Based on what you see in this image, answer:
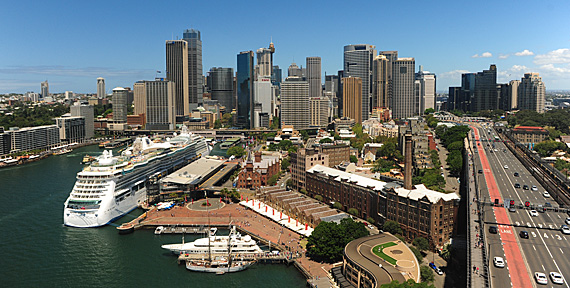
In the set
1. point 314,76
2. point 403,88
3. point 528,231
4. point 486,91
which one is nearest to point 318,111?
point 403,88

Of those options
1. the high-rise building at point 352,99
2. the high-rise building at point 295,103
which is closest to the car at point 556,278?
the high-rise building at point 295,103

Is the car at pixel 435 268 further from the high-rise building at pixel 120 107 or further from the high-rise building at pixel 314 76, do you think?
the high-rise building at pixel 314 76

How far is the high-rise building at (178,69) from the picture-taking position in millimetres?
135000

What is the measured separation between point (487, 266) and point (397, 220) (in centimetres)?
1309

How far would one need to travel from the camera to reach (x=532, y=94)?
111 m

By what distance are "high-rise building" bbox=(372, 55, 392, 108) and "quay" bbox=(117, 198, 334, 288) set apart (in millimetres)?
103425

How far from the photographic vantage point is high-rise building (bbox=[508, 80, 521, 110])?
389ft

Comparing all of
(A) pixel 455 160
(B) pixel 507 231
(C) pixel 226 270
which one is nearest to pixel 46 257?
(C) pixel 226 270

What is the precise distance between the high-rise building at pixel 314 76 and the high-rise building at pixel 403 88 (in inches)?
1378

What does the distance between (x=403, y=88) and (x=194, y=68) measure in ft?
227

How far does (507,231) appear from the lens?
2330 centimetres

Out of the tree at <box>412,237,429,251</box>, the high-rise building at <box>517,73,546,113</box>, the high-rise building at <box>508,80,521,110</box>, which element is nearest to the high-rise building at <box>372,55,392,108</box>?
the high-rise building at <box>508,80,521,110</box>

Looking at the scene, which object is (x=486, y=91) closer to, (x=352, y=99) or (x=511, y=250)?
(x=352, y=99)

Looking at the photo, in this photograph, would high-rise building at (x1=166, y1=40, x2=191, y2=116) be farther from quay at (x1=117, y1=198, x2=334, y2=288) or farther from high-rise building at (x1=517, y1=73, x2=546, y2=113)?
quay at (x1=117, y1=198, x2=334, y2=288)
